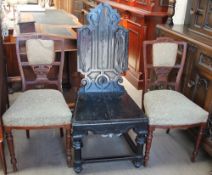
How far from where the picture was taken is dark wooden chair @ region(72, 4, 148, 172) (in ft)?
5.78

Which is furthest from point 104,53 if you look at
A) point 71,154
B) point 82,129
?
point 71,154

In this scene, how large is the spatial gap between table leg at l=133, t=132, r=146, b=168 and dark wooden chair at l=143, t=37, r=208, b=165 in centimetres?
4

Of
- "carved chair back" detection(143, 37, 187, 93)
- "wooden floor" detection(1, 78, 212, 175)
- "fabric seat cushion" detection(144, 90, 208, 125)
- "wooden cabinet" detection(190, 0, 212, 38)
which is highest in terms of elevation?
"wooden cabinet" detection(190, 0, 212, 38)

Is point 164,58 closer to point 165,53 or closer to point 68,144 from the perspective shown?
point 165,53

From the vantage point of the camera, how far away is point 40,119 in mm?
Result: 1722

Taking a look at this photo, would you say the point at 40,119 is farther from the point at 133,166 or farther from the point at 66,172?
the point at 133,166

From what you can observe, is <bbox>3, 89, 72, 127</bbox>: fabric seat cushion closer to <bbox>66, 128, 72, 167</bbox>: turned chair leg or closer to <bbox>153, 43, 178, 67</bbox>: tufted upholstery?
<bbox>66, 128, 72, 167</bbox>: turned chair leg

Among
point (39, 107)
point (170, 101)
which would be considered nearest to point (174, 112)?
point (170, 101)

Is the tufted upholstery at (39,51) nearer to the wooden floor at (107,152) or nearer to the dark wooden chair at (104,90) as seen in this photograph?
the dark wooden chair at (104,90)

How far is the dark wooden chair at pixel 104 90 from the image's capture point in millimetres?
1763

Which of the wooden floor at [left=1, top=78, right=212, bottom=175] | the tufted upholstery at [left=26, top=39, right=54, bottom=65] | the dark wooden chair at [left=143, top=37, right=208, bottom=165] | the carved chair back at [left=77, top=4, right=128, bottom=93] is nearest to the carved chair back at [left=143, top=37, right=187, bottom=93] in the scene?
the dark wooden chair at [left=143, top=37, right=208, bottom=165]

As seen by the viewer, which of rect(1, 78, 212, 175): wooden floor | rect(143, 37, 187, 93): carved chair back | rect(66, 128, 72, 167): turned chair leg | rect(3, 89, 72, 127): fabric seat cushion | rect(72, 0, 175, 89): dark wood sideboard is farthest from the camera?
rect(72, 0, 175, 89): dark wood sideboard

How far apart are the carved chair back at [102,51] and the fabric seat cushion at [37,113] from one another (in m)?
0.36

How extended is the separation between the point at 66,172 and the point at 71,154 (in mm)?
128
